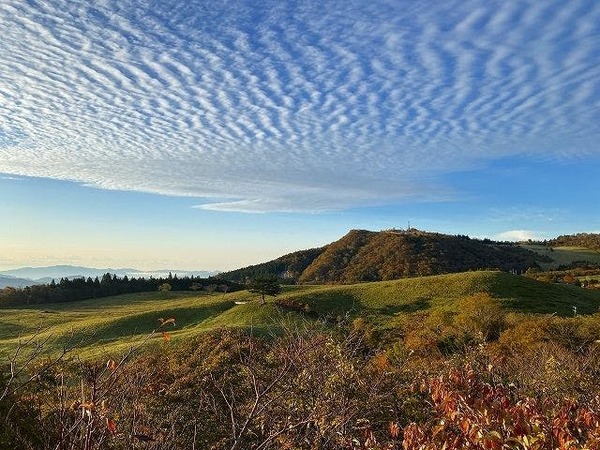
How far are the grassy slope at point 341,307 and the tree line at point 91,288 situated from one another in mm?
16464

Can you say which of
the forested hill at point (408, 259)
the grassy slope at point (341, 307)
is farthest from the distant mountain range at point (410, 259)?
the grassy slope at point (341, 307)

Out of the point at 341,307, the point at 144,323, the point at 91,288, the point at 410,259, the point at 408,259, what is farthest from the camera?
the point at 408,259

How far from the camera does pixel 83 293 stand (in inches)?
4360

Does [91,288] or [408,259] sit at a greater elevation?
[408,259]

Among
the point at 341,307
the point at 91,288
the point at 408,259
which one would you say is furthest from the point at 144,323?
the point at 408,259

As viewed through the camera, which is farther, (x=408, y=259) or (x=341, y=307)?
(x=408, y=259)

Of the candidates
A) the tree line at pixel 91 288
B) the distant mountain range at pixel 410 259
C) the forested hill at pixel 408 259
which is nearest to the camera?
the tree line at pixel 91 288

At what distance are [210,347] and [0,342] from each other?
27311 mm

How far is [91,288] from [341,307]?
67188 mm

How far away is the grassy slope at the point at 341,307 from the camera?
61303 millimetres

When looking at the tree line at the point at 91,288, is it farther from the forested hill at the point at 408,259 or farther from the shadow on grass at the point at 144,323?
the forested hill at the point at 408,259

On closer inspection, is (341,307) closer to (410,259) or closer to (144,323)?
(144,323)

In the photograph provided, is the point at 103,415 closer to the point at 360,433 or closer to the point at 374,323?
the point at 360,433

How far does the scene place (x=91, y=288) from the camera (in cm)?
11356
